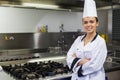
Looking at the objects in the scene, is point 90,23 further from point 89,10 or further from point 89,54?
point 89,54

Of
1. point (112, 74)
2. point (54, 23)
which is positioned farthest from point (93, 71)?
point (54, 23)

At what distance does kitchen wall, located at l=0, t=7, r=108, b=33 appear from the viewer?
2.59 meters

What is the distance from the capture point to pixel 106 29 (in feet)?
8.96

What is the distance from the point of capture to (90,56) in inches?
44.6

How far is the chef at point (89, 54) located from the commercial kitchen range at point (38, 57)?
182 mm

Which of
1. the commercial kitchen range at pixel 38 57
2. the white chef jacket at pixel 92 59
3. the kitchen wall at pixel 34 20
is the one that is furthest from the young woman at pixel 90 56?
the kitchen wall at pixel 34 20

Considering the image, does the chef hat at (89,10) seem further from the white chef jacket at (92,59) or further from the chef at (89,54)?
the white chef jacket at (92,59)

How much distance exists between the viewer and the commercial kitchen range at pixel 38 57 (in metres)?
1.31

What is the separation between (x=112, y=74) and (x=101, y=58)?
529mm

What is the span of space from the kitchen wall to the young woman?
164 centimetres

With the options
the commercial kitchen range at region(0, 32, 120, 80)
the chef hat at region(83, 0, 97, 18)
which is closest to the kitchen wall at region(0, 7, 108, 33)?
the commercial kitchen range at region(0, 32, 120, 80)

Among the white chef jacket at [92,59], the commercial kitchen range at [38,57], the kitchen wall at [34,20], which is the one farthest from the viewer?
the kitchen wall at [34,20]

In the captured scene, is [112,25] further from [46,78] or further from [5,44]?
[46,78]

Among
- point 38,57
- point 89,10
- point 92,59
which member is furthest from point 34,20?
point 92,59
